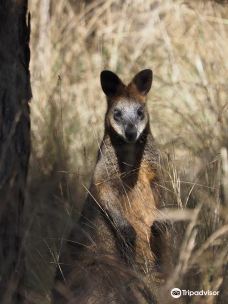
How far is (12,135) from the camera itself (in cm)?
434

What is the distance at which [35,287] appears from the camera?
5.04 meters

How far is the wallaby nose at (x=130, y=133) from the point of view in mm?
5059

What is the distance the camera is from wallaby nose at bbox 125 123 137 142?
16.6ft

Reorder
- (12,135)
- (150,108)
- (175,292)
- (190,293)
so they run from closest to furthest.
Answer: (175,292)
(190,293)
(12,135)
(150,108)

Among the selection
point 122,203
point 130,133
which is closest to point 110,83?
point 130,133

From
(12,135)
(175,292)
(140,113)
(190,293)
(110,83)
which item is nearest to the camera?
(175,292)

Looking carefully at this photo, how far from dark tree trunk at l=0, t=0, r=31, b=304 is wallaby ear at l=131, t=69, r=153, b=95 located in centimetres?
111

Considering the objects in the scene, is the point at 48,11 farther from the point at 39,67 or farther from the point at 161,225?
the point at 161,225

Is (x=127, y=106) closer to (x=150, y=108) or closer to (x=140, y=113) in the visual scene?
(x=140, y=113)

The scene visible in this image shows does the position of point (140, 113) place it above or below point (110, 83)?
below

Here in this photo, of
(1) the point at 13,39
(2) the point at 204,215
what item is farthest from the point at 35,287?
(1) the point at 13,39

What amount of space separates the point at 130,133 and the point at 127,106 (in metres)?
0.30

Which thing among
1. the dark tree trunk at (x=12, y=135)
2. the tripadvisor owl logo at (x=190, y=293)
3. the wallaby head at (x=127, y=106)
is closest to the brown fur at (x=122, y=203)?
the wallaby head at (x=127, y=106)

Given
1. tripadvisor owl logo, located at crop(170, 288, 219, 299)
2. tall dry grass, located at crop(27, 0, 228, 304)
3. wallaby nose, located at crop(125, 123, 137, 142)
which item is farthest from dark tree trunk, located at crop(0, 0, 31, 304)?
tripadvisor owl logo, located at crop(170, 288, 219, 299)
